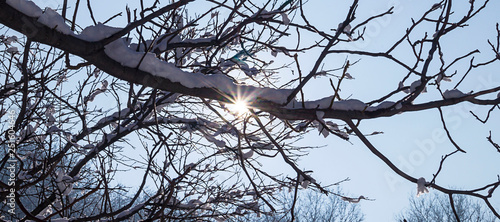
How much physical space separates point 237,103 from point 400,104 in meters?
0.81

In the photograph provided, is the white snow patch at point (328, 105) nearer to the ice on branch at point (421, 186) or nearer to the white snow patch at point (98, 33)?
the ice on branch at point (421, 186)

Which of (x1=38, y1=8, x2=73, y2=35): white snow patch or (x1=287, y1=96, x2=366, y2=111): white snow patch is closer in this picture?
(x1=38, y1=8, x2=73, y2=35): white snow patch

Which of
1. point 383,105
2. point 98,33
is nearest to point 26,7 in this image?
point 98,33

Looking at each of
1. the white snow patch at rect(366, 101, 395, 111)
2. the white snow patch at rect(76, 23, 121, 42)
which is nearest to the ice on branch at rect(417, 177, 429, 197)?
the white snow patch at rect(366, 101, 395, 111)

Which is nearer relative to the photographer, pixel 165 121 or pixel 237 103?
pixel 237 103

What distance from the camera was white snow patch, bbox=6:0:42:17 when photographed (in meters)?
1.39

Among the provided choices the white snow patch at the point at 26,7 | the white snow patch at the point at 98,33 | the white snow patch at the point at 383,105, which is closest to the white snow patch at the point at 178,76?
the white snow patch at the point at 98,33

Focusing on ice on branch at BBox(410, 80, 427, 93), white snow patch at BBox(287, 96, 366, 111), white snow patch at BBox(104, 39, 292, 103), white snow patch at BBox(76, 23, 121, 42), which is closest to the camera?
white snow patch at BBox(76, 23, 121, 42)

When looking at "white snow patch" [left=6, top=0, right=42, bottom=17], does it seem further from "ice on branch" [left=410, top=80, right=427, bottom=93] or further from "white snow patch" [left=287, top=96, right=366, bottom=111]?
"ice on branch" [left=410, top=80, right=427, bottom=93]

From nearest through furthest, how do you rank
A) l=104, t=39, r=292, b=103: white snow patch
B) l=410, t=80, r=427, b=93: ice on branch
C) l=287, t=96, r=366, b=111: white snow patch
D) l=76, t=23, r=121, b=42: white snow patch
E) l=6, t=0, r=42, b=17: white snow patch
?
l=6, t=0, r=42, b=17: white snow patch
l=76, t=23, r=121, b=42: white snow patch
l=104, t=39, r=292, b=103: white snow patch
l=287, t=96, r=366, b=111: white snow patch
l=410, t=80, r=427, b=93: ice on branch

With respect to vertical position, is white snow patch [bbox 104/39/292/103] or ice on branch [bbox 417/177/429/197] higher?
white snow patch [bbox 104/39/292/103]

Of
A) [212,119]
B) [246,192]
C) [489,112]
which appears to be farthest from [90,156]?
[489,112]

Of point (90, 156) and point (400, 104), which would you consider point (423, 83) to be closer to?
point (400, 104)

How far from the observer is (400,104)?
1.73m
